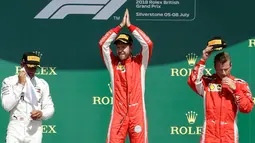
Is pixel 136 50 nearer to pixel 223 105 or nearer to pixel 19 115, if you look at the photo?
pixel 223 105

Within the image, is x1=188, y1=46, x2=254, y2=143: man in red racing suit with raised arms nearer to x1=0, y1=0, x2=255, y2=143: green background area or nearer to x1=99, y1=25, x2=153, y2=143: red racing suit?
x1=99, y1=25, x2=153, y2=143: red racing suit

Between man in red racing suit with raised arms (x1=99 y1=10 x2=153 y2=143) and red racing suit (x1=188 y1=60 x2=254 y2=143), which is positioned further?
man in red racing suit with raised arms (x1=99 y1=10 x2=153 y2=143)

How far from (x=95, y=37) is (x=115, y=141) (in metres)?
1.53

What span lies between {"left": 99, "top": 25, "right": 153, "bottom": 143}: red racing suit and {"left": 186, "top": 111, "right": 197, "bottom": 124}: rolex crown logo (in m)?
1.10

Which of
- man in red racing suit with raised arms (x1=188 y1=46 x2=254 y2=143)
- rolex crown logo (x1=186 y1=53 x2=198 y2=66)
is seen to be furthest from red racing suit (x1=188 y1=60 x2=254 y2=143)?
rolex crown logo (x1=186 y1=53 x2=198 y2=66)

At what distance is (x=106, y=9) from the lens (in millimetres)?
6926

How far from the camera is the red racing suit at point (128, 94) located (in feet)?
19.4

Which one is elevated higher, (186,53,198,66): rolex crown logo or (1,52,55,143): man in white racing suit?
(186,53,198,66): rolex crown logo

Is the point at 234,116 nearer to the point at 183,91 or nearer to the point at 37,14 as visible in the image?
the point at 183,91

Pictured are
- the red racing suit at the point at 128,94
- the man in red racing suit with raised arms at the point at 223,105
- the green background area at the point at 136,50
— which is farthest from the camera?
the green background area at the point at 136,50

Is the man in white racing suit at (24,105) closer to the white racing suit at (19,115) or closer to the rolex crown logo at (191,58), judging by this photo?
the white racing suit at (19,115)

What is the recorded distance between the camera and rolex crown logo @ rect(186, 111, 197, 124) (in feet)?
22.9

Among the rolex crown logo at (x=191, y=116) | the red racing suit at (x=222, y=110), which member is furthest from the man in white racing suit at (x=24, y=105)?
the rolex crown logo at (x=191, y=116)

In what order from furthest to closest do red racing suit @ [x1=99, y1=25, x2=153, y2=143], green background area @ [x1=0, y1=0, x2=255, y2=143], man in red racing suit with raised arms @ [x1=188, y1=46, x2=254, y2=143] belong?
green background area @ [x1=0, y1=0, x2=255, y2=143]
red racing suit @ [x1=99, y1=25, x2=153, y2=143]
man in red racing suit with raised arms @ [x1=188, y1=46, x2=254, y2=143]
